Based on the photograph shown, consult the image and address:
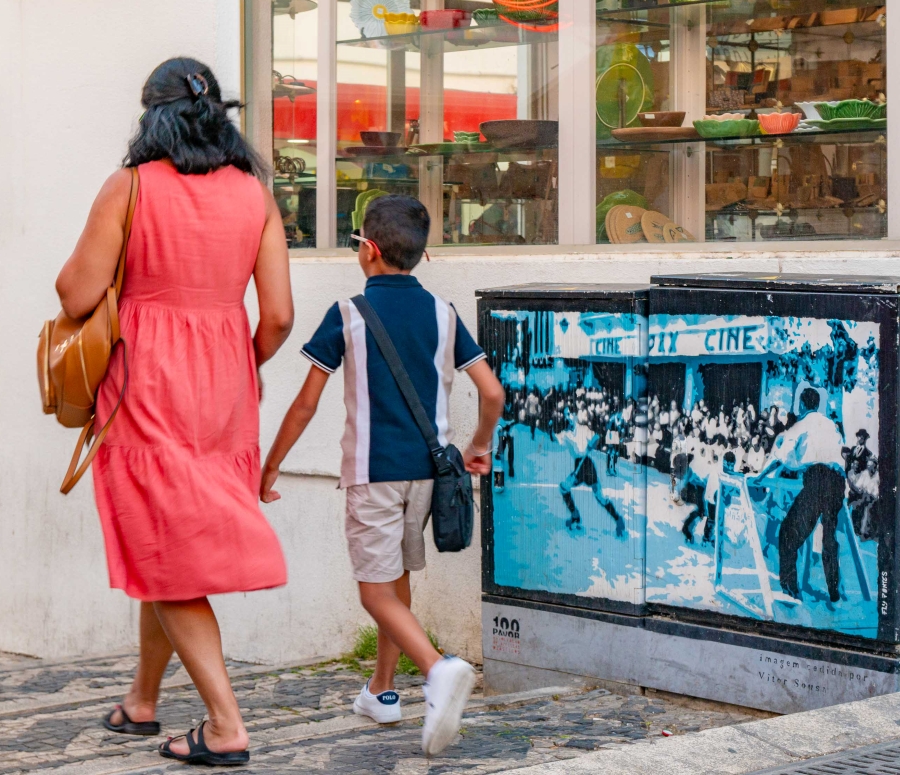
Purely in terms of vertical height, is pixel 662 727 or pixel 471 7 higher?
pixel 471 7

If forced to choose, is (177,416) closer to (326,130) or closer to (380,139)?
(380,139)

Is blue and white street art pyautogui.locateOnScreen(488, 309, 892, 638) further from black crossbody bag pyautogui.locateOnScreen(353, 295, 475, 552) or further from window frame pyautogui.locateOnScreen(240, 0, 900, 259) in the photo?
window frame pyautogui.locateOnScreen(240, 0, 900, 259)

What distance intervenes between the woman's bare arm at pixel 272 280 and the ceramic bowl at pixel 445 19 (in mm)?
2531

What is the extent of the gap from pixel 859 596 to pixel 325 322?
1.68m

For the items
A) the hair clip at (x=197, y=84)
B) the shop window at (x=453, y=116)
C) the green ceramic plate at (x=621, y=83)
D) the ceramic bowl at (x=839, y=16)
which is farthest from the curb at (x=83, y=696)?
the ceramic bowl at (x=839, y=16)

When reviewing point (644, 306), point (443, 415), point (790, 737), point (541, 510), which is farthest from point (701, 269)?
point (790, 737)

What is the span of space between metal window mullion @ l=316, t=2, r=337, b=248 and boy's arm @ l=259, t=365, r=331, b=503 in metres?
2.53

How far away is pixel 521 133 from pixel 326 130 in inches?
44.7

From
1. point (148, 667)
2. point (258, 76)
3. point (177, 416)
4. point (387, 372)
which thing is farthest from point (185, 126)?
point (258, 76)

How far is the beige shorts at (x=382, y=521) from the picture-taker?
3.90m

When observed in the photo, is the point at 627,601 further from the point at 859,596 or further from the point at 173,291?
the point at 173,291

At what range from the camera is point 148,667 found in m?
3.81

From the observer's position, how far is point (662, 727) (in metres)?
4.03

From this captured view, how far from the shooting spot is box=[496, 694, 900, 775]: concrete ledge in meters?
3.06
